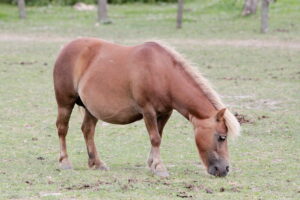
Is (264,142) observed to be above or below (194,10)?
above

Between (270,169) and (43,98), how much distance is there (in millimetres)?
6669

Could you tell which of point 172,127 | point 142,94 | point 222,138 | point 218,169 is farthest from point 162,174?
point 172,127

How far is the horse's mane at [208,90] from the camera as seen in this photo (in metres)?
7.49

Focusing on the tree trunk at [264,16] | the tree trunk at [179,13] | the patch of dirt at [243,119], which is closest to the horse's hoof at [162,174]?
the patch of dirt at [243,119]

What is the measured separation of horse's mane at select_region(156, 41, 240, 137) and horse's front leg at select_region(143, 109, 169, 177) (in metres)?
0.60

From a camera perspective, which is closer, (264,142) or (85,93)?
(85,93)

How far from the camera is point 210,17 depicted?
29.6m

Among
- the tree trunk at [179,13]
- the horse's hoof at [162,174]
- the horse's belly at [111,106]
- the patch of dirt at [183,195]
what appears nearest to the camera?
the patch of dirt at [183,195]

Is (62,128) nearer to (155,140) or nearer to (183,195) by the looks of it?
(155,140)

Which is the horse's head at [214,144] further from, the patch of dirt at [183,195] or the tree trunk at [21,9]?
the tree trunk at [21,9]

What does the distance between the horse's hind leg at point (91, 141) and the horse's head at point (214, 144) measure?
4.40 ft

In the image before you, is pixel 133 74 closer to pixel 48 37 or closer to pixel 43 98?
pixel 43 98

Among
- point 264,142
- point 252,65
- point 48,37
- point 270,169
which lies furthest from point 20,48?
point 270,169

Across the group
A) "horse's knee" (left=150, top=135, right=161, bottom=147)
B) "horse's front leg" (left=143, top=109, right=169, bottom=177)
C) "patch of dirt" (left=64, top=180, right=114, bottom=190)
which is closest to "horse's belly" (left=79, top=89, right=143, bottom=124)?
"horse's front leg" (left=143, top=109, right=169, bottom=177)
